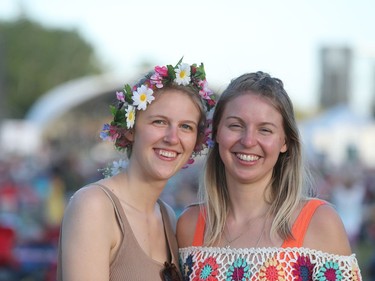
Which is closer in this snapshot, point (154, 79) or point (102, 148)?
point (154, 79)

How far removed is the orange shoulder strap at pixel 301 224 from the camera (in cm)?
321

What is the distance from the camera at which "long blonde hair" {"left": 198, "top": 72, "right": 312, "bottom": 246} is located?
3.34 metres

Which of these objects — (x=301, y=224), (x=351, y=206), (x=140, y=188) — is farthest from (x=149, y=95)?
(x=351, y=206)

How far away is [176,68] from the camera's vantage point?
3443 mm

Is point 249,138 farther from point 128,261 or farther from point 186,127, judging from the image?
point 128,261

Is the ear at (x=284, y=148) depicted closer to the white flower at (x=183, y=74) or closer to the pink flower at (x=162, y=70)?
the white flower at (x=183, y=74)

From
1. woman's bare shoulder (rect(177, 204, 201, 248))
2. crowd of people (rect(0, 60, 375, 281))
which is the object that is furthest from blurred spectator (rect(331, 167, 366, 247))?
crowd of people (rect(0, 60, 375, 281))

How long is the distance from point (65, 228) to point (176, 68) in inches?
35.2

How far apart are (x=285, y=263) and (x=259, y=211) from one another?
348mm

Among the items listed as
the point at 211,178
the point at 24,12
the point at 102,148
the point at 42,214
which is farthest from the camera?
the point at 24,12

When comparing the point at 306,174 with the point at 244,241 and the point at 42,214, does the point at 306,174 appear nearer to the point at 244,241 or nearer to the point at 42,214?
the point at 244,241

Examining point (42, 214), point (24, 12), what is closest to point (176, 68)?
point (42, 214)

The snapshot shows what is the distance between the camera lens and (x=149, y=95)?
11.0 ft

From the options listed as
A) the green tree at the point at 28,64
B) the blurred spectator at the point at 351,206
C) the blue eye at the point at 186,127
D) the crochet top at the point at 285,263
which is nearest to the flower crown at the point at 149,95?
the blue eye at the point at 186,127
